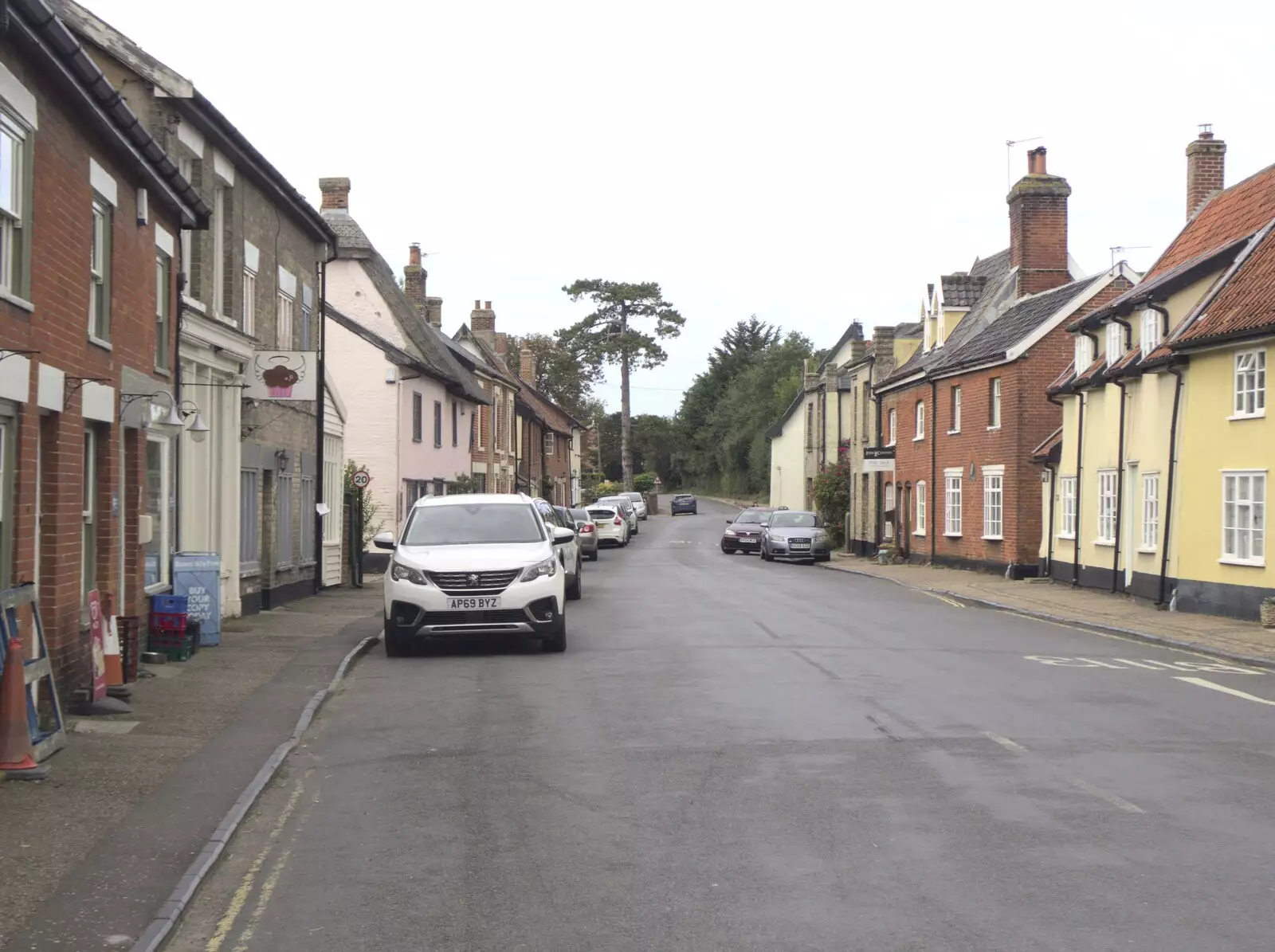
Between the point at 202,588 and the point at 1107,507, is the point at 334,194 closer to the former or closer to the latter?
the point at 1107,507

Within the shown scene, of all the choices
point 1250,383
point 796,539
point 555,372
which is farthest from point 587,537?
point 555,372

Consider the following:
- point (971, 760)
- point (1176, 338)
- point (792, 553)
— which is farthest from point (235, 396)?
point (792, 553)

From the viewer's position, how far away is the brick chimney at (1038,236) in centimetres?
3634

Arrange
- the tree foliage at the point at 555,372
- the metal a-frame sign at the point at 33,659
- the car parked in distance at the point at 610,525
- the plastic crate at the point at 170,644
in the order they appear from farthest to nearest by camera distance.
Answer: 1. the tree foliage at the point at 555,372
2. the car parked in distance at the point at 610,525
3. the plastic crate at the point at 170,644
4. the metal a-frame sign at the point at 33,659

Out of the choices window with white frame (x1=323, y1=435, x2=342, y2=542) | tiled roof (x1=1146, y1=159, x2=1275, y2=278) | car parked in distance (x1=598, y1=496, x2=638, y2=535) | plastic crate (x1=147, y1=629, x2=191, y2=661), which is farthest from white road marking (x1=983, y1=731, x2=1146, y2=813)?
car parked in distance (x1=598, y1=496, x2=638, y2=535)

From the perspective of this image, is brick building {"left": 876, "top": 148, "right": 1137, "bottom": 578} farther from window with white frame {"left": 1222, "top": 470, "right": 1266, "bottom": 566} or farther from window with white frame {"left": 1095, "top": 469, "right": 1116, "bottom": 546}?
window with white frame {"left": 1222, "top": 470, "right": 1266, "bottom": 566}

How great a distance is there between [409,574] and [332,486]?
503 inches

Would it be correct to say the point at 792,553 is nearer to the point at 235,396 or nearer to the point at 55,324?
the point at 235,396

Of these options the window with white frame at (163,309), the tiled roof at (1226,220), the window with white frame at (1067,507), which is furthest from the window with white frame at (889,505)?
the window with white frame at (163,309)

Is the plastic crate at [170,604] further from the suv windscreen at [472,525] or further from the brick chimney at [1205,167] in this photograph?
the brick chimney at [1205,167]

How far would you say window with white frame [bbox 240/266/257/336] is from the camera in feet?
65.0

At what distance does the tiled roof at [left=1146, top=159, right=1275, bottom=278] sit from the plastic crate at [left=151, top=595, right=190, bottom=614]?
18.2 m

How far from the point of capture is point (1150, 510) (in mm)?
24719

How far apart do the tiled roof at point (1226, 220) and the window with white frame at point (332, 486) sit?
16973mm
